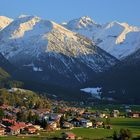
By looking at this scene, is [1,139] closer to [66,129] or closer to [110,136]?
[110,136]

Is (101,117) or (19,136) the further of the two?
(101,117)

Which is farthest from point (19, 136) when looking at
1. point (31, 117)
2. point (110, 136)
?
point (31, 117)

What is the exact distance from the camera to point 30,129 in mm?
140000

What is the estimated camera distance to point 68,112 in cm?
19838

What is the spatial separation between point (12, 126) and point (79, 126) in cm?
2517

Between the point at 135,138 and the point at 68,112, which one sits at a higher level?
the point at 68,112

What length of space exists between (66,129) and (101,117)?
41677 millimetres

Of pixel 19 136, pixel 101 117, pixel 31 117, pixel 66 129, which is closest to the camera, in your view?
pixel 19 136

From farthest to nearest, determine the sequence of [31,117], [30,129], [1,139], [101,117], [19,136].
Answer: [101,117] < [31,117] < [30,129] < [19,136] < [1,139]

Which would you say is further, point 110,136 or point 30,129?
point 30,129

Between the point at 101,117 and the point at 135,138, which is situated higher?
the point at 101,117

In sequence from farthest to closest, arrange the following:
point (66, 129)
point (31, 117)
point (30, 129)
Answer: point (31, 117) → point (66, 129) → point (30, 129)

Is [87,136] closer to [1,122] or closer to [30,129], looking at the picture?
[30,129]

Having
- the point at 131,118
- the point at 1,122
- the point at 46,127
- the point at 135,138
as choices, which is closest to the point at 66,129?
the point at 46,127
